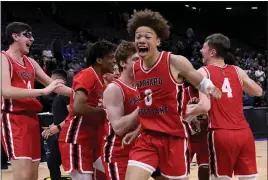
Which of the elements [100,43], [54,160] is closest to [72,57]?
[54,160]

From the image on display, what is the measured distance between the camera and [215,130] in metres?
4.40

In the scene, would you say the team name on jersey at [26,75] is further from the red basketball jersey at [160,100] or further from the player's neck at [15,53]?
the red basketball jersey at [160,100]

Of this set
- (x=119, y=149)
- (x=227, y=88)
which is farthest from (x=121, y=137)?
(x=227, y=88)

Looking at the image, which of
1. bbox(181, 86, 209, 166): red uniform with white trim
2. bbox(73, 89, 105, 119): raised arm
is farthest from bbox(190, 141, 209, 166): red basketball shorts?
bbox(73, 89, 105, 119): raised arm

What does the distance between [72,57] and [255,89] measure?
516 inches

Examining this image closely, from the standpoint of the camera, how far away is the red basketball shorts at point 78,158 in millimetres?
4184

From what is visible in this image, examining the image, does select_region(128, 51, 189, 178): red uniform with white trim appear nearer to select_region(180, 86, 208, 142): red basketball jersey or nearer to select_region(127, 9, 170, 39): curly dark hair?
select_region(127, 9, 170, 39): curly dark hair

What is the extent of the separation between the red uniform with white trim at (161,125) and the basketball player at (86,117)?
2.32 ft

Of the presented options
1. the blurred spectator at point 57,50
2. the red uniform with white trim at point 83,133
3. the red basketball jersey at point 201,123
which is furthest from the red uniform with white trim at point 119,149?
the blurred spectator at point 57,50

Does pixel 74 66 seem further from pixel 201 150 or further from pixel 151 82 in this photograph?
pixel 151 82

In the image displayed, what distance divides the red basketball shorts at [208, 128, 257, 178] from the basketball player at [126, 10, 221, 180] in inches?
32.4

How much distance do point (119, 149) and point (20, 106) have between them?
3.62ft

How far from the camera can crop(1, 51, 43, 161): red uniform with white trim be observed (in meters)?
4.26

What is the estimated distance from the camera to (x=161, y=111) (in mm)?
3578
